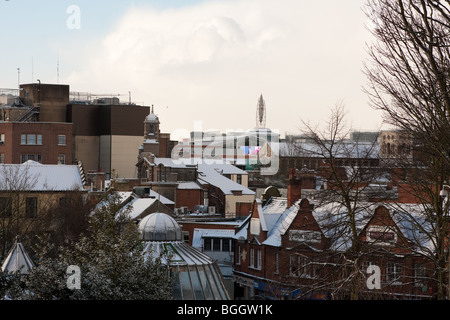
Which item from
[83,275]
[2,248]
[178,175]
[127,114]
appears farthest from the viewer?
[127,114]

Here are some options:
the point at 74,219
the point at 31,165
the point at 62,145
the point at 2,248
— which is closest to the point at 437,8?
the point at 2,248

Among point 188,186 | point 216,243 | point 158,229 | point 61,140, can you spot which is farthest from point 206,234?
point 61,140

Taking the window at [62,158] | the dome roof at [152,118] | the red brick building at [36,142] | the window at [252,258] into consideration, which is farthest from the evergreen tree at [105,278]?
the dome roof at [152,118]

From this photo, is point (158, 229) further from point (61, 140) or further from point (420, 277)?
point (61, 140)

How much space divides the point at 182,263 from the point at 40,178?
37.9 meters

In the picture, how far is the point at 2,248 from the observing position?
153 ft

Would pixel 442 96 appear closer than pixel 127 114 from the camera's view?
Yes

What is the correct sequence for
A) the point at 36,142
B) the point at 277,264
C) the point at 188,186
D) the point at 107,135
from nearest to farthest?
the point at 277,264
the point at 188,186
the point at 36,142
the point at 107,135

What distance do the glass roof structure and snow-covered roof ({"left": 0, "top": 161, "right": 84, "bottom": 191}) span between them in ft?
98.2

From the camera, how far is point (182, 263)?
31.4m

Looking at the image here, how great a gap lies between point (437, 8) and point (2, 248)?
32.7m
